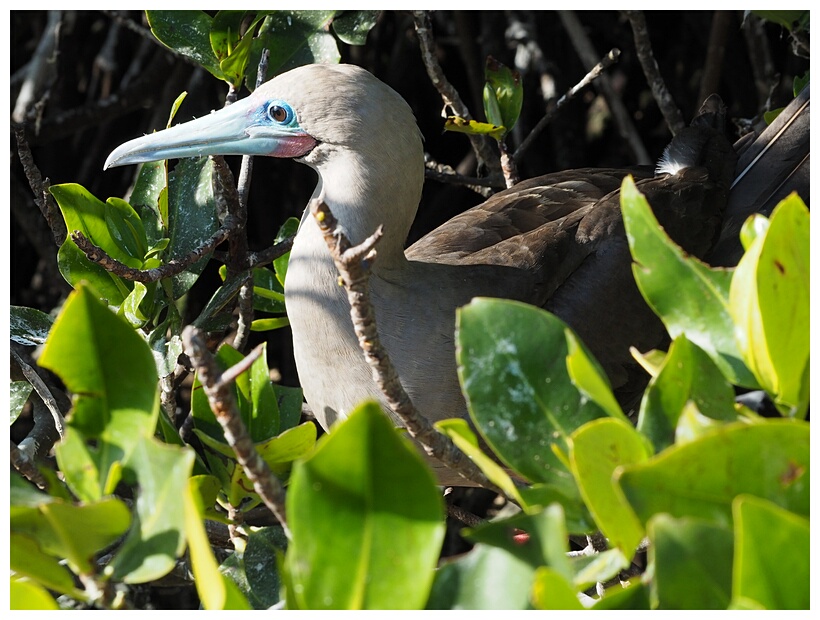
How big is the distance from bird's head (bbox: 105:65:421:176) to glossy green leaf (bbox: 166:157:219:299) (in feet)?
0.41

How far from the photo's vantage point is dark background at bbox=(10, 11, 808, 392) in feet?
12.8

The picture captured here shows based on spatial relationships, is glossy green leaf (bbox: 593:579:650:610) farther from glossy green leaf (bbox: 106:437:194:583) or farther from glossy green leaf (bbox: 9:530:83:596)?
glossy green leaf (bbox: 9:530:83:596)

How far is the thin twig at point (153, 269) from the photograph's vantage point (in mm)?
1898

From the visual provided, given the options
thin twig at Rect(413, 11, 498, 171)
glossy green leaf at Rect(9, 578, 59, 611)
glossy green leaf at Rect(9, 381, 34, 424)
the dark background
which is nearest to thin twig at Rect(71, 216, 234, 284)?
glossy green leaf at Rect(9, 381, 34, 424)

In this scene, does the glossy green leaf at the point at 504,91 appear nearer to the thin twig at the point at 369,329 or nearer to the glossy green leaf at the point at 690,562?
the thin twig at the point at 369,329

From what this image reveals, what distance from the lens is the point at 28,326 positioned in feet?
A: 7.21

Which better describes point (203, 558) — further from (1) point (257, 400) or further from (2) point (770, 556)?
(1) point (257, 400)

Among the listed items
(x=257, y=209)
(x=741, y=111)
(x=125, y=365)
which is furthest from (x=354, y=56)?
(x=125, y=365)

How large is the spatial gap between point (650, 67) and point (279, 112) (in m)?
1.26

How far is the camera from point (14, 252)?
4305 mm

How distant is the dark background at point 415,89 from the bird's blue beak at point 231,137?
1524 millimetres

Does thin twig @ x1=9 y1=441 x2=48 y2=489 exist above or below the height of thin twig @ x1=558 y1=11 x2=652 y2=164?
below

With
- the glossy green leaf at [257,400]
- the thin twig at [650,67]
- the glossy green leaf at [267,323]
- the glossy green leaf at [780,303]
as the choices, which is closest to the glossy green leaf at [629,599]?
the glossy green leaf at [780,303]

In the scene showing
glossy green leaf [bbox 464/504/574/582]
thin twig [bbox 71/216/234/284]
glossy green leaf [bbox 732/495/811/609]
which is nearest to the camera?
glossy green leaf [bbox 732/495/811/609]
